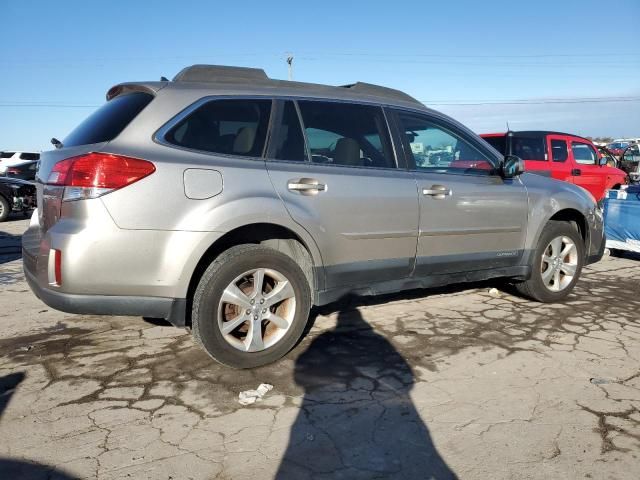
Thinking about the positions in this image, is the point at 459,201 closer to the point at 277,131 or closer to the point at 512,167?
the point at 512,167

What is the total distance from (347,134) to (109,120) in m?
1.66

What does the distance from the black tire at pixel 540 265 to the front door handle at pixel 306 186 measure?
245 cm

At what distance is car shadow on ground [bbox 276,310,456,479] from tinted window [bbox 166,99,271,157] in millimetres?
1509

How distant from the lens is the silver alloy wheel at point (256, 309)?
3312 millimetres

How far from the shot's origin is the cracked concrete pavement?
7.83 feet

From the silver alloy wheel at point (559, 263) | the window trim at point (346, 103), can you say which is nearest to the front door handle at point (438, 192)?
the window trim at point (346, 103)

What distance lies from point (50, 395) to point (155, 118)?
1737 mm

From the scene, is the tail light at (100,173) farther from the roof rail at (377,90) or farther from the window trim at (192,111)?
the roof rail at (377,90)

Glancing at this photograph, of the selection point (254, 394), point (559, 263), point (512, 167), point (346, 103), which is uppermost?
point (346, 103)

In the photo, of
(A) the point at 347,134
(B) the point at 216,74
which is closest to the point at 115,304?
(B) the point at 216,74

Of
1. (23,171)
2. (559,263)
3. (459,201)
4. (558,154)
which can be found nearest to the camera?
(459,201)

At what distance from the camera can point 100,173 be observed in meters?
2.92

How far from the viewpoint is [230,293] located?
3.28 m

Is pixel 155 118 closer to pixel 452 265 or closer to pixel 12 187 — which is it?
pixel 452 265
